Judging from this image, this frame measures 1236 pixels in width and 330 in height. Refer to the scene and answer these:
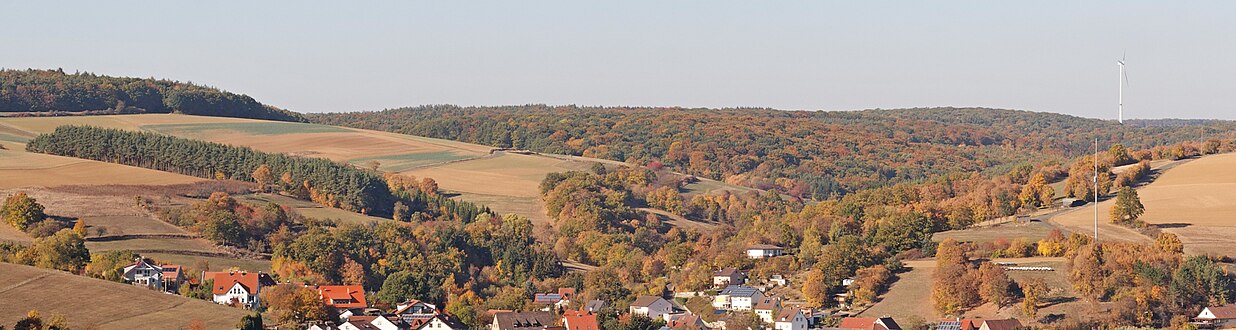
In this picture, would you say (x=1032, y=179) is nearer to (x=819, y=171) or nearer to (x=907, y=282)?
(x=907, y=282)

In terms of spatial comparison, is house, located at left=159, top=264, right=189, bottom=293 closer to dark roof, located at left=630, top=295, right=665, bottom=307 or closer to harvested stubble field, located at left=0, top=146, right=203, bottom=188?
dark roof, located at left=630, top=295, right=665, bottom=307

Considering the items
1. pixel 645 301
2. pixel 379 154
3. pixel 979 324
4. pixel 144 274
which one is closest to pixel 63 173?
pixel 144 274

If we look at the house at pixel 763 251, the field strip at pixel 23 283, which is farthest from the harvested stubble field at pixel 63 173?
the house at pixel 763 251

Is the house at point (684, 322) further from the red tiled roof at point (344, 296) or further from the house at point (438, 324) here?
the red tiled roof at point (344, 296)

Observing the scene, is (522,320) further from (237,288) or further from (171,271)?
(171,271)

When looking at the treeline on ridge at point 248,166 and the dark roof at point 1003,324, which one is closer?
the dark roof at point 1003,324

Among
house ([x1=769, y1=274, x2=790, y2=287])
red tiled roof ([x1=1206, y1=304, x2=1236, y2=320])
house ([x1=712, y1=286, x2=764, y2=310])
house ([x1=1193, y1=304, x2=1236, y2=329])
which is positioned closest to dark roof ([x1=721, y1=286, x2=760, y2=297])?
house ([x1=712, y1=286, x2=764, y2=310])
